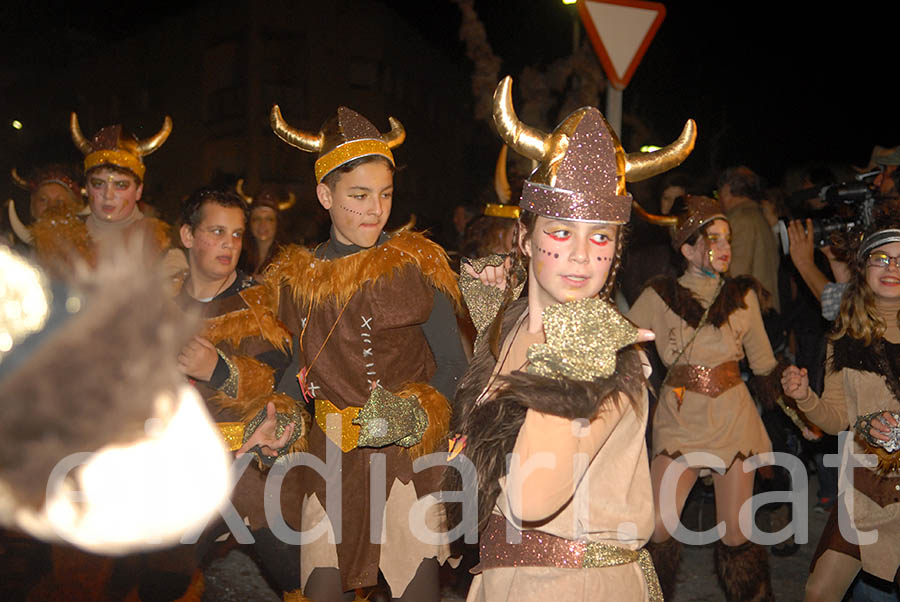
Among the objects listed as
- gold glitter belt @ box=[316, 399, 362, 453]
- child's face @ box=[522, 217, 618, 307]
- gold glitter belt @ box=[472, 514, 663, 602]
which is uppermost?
child's face @ box=[522, 217, 618, 307]

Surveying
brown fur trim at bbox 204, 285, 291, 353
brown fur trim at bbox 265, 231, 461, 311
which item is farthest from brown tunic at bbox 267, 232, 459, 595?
brown fur trim at bbox 204, 285, 291, 353

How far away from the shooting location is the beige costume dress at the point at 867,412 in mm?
3779

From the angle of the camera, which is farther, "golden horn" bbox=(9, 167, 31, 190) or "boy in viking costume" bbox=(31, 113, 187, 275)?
"golden horn" bbox=(9, 167, 31, 190)

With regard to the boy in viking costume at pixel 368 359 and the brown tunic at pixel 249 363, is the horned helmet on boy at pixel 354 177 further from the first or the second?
the brown tunic at pixel 249 363

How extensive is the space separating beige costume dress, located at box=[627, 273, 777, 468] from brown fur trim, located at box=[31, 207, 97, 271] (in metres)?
3.68

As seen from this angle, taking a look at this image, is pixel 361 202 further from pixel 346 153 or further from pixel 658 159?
pixel 658 159

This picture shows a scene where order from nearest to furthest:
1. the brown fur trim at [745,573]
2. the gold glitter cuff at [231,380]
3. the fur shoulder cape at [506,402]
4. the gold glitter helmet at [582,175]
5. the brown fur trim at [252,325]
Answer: the fur shoulder cape at [506,402] → the gold glitter helmet at [582,175] → the gold glitter cuff at [231,380] → the brown fur trim at [252,325] → the brown fur trim at [745,573]

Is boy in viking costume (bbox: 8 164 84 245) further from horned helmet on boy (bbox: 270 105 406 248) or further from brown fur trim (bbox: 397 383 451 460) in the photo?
brown fur trim (bbox: 397 383 451 460)

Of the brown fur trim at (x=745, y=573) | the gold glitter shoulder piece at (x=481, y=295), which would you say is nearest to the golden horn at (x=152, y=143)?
the gold glitter shoulder piece at (x=481, y=295)

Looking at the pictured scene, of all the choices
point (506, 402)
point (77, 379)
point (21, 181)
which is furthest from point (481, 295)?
point (21, 181)

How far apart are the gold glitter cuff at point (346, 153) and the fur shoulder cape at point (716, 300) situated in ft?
8.16

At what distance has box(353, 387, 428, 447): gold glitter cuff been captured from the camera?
11.4 ft

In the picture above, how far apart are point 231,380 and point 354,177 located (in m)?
1.08

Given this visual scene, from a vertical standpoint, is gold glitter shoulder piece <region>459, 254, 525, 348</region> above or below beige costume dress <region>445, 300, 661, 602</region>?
above
